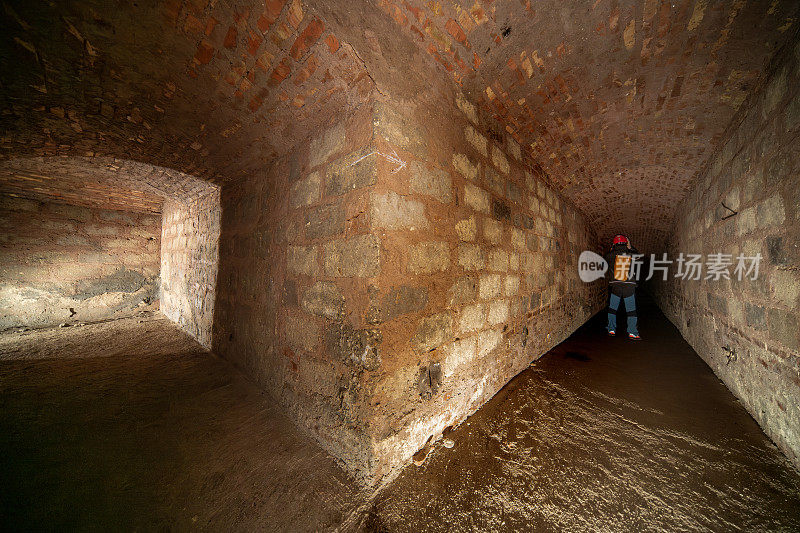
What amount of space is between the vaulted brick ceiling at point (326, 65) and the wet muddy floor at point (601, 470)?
2.20 meters

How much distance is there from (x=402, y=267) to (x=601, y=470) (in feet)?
5.40

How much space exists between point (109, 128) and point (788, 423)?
16.1ft

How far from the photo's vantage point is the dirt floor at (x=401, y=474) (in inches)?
47.4

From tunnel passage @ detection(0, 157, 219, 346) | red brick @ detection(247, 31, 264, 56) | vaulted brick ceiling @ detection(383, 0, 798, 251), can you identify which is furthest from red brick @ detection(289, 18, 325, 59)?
tunnel passage @ detection(0, 157, 219, 346)

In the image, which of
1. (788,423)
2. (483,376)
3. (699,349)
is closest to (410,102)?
(483,376)

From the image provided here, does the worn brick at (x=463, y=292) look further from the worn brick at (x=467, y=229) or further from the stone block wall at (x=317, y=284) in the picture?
the stone block wall at (x=317, y=284)

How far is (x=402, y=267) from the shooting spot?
4.88 ft

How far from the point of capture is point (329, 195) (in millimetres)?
1651

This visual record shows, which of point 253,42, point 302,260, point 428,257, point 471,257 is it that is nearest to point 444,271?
point 428,257

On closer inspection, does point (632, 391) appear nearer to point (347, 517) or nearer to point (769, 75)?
point (769, 75)

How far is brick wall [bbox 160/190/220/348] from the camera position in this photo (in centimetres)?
322

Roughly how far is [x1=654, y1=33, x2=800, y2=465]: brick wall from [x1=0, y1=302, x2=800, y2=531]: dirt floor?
0.28 m

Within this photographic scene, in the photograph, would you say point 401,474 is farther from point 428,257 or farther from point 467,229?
point 467,229

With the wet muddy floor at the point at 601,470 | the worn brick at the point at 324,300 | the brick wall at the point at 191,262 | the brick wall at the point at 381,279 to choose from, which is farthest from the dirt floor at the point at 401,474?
the brick wall at the point at 191,262
